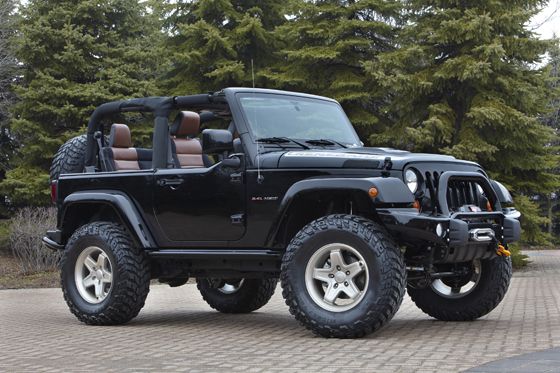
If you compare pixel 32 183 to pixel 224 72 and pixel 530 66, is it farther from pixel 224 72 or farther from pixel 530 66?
pixel 530 66

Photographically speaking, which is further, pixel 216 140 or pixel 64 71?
pixel 64 71

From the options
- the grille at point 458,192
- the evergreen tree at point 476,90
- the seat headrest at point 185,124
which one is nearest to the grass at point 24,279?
the evergreen tree at point 476,90

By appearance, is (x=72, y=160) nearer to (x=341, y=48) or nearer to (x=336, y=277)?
(x=336, y=277)

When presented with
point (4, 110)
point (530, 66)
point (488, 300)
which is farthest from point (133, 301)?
point (4, 110)

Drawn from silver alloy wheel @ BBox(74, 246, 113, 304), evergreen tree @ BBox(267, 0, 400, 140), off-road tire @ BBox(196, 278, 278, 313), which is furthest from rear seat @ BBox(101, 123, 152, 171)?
evergreen tree @ BBox(267, 0, 400, 140)

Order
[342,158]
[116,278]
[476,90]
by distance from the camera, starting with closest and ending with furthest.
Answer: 1. [342,158]
2. [116,278]
3. [476,90]

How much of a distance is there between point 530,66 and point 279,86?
637cm

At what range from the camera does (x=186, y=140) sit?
31.6 feet

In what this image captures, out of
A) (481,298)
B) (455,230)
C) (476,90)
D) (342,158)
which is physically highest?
(476,90)

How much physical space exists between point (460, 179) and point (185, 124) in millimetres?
3083

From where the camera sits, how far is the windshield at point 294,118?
841 centimetres

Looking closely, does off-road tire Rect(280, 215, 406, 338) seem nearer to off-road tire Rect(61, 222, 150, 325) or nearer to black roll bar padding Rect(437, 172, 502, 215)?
black roll bar padding Rect(437, 172, 502, 215)

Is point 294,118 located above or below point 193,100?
below

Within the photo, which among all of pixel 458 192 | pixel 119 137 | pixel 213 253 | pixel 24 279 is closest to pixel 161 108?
pixel 119 137
